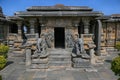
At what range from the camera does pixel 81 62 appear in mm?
11164

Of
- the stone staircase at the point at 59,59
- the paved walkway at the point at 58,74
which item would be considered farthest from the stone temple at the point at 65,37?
the paved walkway at the point at 58,74

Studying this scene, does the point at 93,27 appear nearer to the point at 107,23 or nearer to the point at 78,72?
the point at 107,23

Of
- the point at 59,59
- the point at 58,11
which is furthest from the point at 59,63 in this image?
the point at 58,11

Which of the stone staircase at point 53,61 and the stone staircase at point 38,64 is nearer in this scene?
the stone staircase at point 38,64

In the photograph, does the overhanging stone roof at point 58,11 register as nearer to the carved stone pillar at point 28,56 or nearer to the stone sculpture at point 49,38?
the stone sculpture at point 49,38

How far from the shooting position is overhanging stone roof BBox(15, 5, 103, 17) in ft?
43.1

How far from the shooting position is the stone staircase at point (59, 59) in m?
11.7

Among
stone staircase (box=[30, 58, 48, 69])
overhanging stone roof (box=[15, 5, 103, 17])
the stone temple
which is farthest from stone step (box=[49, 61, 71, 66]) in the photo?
overhanging stone roof (box=[15, 5, 103, 17])

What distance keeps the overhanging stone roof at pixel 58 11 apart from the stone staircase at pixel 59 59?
275 centimetres

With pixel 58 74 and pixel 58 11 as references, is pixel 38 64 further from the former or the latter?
pixel 58 11

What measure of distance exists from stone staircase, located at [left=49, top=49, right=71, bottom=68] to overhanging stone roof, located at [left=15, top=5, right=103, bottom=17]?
2.75 metres

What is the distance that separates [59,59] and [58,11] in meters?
3.87

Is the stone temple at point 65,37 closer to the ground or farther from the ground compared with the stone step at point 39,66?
farther from the ground

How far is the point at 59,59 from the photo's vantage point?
12.1 m
